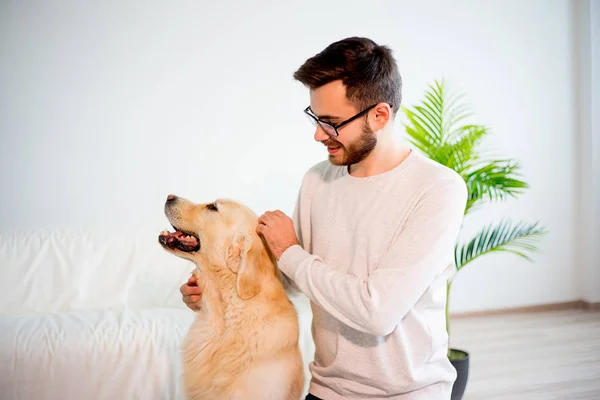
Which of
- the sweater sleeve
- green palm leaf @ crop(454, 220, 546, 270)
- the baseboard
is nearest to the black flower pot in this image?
green palm leaf @ crop(454, 220, 546, 270)

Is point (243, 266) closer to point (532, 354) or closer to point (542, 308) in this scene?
point (532, 354)

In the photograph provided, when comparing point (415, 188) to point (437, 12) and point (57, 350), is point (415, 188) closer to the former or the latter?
point (57, 350)

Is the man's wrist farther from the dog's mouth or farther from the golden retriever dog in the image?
the dog's mouth

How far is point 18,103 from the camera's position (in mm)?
4227

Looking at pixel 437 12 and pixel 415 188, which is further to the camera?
pixel 437 12

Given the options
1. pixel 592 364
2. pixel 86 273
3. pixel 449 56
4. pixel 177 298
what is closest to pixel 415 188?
pixel 177 298

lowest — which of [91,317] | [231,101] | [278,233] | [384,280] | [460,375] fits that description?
[460,375]

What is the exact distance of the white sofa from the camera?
280 centimetres

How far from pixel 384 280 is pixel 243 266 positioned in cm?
40

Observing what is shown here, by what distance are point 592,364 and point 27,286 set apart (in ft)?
11.4

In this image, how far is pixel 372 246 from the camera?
1704 mm

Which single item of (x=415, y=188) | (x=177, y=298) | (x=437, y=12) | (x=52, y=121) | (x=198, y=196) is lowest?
(x=177, y=298)

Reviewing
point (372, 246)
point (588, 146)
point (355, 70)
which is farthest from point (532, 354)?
point (355, 70)

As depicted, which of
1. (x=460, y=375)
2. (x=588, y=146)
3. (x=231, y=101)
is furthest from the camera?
(x=588, y=146)
